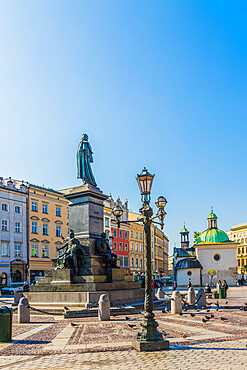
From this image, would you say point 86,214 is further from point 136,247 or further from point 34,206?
point 136,247

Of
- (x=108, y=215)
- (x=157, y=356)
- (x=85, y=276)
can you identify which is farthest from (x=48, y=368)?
(x=108, y=215)

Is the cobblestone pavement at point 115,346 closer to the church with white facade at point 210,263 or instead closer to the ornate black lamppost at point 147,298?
the ornate black lamppost at point 147,298

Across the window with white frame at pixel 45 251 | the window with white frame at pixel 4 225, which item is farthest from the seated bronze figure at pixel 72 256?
the window with white frame at pixel 45 251

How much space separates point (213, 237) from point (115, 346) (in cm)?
5812

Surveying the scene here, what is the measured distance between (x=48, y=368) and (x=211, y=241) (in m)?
60.0

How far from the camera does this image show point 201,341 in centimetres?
1055

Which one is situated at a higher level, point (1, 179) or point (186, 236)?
point (1, 179)

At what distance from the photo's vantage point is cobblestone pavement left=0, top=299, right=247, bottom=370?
27.0 ft

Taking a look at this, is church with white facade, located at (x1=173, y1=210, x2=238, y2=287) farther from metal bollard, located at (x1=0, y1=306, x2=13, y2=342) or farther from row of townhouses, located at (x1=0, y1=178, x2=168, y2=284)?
metal bollard, located at (x1=0, y1=306, x2=13, y2=342)

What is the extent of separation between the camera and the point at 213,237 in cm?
6600

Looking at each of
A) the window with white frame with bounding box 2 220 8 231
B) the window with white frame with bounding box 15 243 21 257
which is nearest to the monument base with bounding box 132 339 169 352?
the window with white frame with bounding box 2 220 8 231

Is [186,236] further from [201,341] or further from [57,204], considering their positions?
[201,341]

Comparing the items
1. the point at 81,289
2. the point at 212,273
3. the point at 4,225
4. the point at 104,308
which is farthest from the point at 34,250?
the point at 104,308

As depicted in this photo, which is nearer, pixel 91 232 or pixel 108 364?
pixel 108 364
